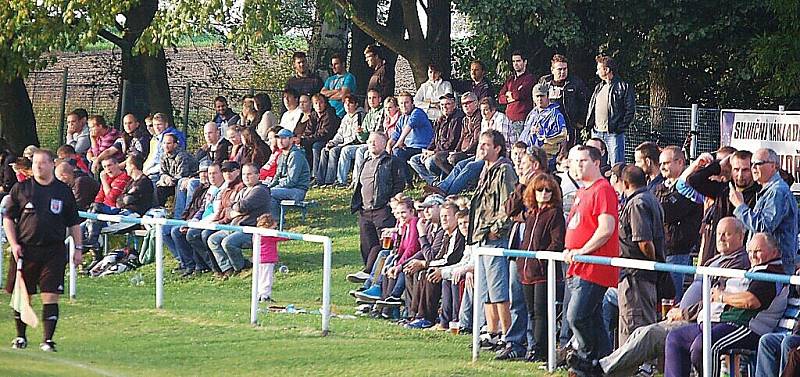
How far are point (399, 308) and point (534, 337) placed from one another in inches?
128

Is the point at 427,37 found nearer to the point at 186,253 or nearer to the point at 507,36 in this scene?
the point at 507,36

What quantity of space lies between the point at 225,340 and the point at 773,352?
593 cm

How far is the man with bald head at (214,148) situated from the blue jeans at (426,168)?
2931mm

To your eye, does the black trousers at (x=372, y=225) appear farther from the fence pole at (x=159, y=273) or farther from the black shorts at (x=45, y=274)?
the black shorts at (x=45, y=274)

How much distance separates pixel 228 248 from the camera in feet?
60.6

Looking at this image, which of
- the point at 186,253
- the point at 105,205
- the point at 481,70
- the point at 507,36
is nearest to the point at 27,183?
the point at 186,253

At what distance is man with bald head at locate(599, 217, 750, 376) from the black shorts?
547cm

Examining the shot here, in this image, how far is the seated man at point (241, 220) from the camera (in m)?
18.3

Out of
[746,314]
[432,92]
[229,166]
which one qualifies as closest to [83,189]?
[229,166]

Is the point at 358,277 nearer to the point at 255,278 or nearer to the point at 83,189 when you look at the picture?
the point at 255,278

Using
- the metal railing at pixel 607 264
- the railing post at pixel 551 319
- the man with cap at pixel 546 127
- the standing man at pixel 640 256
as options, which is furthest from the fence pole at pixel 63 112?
the standing man at pixel 640 256

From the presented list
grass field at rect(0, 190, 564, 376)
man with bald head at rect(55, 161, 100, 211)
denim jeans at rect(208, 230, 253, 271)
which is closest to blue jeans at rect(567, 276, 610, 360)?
grass field at rect(0, 190, 564, 376)

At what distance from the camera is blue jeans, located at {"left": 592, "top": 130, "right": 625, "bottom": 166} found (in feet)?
59.2

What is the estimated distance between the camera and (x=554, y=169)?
58.3 feet
